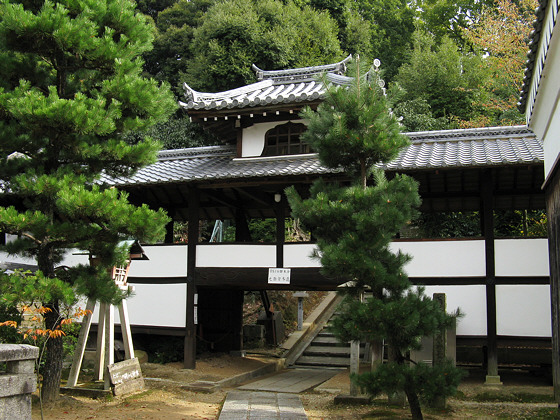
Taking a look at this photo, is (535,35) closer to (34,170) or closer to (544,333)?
(544,333)

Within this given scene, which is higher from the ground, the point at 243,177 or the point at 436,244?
the point at 243,177

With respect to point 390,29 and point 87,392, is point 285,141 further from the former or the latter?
point 390,29

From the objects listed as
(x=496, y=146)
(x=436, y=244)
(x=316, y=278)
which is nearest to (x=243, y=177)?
(x=316, y=278)

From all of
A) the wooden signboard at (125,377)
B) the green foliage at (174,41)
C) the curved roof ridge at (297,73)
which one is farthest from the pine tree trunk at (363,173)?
the green foliage at (174,41)

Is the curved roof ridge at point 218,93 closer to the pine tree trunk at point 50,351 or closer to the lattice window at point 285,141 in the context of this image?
the lattice window at point 285,141

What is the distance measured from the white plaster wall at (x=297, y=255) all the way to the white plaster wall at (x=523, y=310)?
401 cm

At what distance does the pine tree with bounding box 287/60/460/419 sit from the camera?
766 centimetres

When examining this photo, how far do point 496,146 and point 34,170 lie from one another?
9.90 metres

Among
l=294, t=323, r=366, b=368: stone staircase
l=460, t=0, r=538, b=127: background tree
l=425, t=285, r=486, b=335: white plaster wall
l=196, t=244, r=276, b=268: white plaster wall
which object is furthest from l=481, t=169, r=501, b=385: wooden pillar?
l=460, t=0, r=538, b=127: background tree

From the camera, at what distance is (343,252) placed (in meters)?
7.72

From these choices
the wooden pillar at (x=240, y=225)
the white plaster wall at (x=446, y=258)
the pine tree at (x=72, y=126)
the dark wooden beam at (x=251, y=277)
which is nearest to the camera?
the pine tree at (x=72, y=126)

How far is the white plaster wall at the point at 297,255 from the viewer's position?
1273cm

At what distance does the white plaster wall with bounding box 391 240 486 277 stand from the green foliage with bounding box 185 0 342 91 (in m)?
17.6

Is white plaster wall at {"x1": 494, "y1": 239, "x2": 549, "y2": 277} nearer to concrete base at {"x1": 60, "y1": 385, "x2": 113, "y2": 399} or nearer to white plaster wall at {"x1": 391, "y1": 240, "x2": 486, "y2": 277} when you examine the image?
white plaster wall at {"x1": 391, "y1": 240, "x2": 486, "y2": 277}
